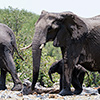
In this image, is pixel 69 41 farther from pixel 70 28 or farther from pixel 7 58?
pixel 7 58

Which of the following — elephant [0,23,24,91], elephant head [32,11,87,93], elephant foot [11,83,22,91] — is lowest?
elephant foot [11,83,22,91]

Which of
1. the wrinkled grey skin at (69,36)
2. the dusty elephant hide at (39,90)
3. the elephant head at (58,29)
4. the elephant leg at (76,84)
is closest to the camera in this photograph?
the elephant head at (58,29)

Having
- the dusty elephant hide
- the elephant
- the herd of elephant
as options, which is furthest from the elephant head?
the elephant

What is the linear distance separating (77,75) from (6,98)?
2.60 meters

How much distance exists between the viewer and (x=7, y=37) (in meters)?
8.73

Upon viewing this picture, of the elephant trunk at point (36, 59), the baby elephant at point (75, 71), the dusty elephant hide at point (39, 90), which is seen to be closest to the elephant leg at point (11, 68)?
the dusty elephant hide at point (39, 90)

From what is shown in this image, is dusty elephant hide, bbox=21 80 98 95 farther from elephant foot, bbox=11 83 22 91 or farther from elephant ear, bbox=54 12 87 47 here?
elephant ear, bbox=54 12 87 47

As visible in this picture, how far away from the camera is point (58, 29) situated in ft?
22.1

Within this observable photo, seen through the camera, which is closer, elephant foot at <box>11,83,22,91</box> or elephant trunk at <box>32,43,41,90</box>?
elephant trunk at <box>32,43,41,90</box>

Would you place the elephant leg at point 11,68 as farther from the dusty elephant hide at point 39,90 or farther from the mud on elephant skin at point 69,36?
the mud on elephant skin at point 69,36

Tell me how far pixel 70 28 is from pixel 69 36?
0.65ft

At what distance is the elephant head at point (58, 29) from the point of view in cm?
632

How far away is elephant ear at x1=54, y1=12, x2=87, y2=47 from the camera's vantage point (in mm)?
6766

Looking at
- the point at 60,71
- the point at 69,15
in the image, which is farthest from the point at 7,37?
the point at 69,15
